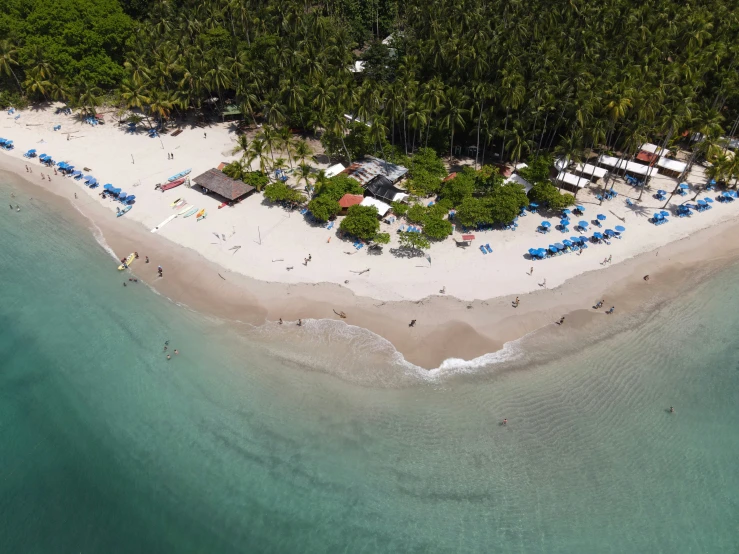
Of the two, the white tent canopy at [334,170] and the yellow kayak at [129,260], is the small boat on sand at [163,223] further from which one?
the white tent canopy at [334,170]

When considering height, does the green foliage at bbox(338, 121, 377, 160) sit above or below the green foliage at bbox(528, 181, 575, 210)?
above

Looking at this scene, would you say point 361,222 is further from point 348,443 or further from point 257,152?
point 348,443

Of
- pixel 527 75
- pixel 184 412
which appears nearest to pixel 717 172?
pixel 527 75

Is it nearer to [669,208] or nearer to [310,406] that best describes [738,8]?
[669,208]

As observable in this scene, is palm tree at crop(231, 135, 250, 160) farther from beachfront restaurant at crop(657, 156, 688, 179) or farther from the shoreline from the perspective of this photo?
beachfront restaurant at crop(657, 156, 688, 179)

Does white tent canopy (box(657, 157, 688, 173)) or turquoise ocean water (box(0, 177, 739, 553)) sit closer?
turquoise ocean water (box(0, 177, 739, 553))

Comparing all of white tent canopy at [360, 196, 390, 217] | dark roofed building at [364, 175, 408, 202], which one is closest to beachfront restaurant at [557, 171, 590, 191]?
dark roofed building at [364, 175, 408, 202]

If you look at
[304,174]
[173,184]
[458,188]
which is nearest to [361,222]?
[304,174]
